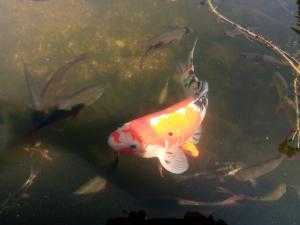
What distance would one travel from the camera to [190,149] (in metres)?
3.65

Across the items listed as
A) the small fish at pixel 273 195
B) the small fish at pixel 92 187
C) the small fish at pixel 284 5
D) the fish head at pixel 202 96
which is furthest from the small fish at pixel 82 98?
the small fish at pixel 284 5

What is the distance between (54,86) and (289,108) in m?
2.61

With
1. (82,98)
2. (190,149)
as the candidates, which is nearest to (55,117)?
(82,98)

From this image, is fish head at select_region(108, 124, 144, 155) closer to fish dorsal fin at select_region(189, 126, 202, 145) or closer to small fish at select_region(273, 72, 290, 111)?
fish dorsal fin at select_region(189, 126, 202, 145)

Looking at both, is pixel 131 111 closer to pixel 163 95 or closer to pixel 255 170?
pixel 163 95

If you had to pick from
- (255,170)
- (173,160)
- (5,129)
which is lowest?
(255,170)

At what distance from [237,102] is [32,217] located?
Answer: 102 inches

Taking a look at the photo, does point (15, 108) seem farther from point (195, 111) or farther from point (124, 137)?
point (195, 111)

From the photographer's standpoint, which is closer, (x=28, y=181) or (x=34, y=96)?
(x=28, y=181)

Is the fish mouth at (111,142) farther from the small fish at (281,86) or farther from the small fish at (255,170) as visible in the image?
the small fish at (281,86)

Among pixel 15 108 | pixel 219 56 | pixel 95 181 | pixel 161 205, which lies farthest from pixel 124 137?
pixel 219 56

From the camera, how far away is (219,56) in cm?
482

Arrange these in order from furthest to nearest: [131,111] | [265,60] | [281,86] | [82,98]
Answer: [265,60], [281,86], [131,111], [82,98]

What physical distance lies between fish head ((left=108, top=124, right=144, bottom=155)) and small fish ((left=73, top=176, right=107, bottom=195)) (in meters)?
0.34
